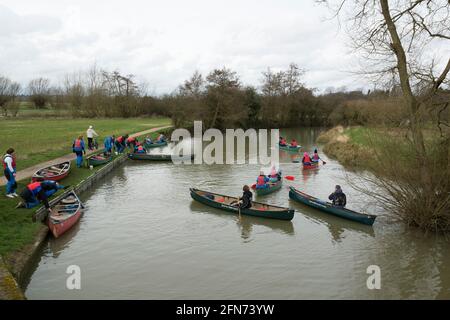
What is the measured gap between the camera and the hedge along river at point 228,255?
31.5 ft

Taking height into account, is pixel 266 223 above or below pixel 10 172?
below

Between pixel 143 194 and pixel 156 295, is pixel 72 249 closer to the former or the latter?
pixel 156 295

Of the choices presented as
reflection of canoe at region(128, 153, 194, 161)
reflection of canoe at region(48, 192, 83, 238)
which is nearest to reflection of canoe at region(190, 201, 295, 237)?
reflection of canoe at region(48, 192, 83, 238)

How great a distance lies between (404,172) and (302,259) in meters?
4.32

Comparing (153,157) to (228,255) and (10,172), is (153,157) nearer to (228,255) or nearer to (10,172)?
(10,172)

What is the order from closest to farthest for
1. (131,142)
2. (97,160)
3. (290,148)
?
(97,160)
(131,142)
(290,148)

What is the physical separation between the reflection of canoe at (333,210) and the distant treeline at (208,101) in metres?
28.9

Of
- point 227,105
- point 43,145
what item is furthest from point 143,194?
point 227,105

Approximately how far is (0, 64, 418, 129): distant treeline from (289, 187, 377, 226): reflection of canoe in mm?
28858

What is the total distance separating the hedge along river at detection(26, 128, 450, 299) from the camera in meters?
9.60

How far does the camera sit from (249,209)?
14898 mm

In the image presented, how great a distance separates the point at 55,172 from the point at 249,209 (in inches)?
394

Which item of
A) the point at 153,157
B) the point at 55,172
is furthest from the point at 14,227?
the point at 153,157
